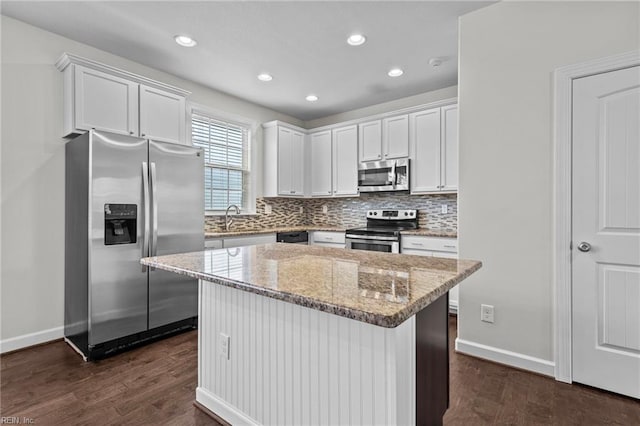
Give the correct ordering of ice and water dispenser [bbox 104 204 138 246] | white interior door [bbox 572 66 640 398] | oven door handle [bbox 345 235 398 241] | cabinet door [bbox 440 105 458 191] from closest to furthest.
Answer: white interior door [bbox 572 66 640 398] → ice and water dispenser [bbox 104 204 138 246] → cabinet door [bbox 440 105 458 191] → oven door handle [bbox 345 235 398 241]

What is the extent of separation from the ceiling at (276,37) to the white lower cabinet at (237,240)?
1.89 m

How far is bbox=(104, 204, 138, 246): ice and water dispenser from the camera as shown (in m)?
2.62

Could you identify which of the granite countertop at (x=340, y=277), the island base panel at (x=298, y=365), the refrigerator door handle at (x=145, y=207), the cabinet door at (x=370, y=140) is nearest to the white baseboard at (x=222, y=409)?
the island base panel at (x=298, y=365)

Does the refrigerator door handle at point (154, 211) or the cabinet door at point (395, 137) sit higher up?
the cabinet door at point (395, 137)

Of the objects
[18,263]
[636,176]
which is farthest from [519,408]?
[18,263]

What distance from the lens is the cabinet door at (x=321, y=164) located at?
5.04 m

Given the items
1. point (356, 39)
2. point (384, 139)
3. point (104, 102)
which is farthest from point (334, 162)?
point (104, 102)

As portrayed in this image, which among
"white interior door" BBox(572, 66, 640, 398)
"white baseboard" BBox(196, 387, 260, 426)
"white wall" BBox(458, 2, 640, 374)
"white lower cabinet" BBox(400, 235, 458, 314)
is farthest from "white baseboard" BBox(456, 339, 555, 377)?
"white baseboard" BBox(196, 387, 260, 426)

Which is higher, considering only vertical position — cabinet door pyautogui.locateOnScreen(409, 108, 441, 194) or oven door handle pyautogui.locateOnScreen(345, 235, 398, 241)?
cabinet door pyautogui.locateOnScreen(409, 108, 441, 194)

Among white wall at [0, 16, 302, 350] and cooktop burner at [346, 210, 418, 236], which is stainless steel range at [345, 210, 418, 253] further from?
white wall at [0, 16, 302, 350]

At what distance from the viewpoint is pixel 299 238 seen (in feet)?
15.4

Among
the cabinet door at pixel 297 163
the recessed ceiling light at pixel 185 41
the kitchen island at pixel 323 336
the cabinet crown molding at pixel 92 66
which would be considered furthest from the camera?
the cabinet door at pixel 297 163

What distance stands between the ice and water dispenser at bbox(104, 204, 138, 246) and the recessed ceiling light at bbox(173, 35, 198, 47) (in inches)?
60.8

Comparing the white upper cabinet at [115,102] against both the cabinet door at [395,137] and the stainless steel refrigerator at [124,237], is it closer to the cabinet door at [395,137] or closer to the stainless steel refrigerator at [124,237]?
the stainless steel refrigerator at [124,237]
